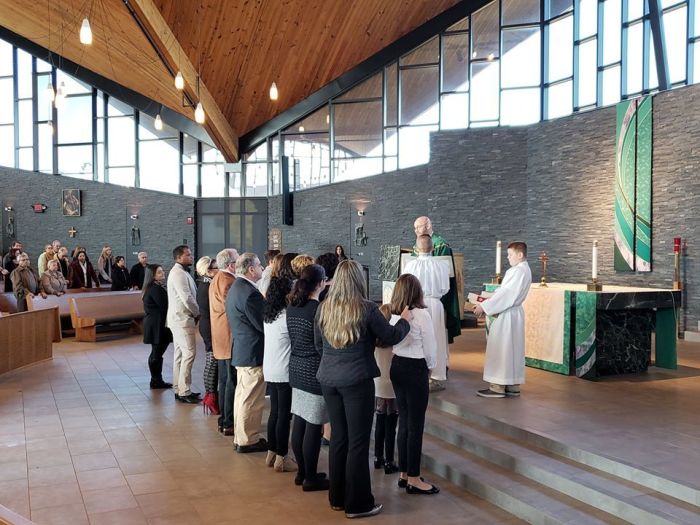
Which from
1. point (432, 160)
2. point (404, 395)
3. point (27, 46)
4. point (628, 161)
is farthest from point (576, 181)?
point (27, 46)

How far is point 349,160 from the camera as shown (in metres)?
16.6

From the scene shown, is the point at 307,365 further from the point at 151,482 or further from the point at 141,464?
the point at 141,464

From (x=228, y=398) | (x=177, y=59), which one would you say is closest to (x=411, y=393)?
(x=228, y=398)

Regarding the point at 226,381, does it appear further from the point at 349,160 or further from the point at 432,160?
the point at 349,160

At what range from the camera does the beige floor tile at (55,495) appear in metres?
4.22

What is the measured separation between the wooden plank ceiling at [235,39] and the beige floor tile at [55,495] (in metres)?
8.11

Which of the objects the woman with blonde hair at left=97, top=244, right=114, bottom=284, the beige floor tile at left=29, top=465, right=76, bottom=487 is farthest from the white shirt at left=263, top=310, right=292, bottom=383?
the woman with blonde hair at left=97, top=244, right=114, bottom=284

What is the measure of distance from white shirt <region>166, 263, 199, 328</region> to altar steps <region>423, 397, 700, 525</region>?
111 inches

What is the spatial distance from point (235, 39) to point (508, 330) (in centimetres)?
937

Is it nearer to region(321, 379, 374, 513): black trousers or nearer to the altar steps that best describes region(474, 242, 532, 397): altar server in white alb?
the altar steps

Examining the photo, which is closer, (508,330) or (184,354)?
(508,330)

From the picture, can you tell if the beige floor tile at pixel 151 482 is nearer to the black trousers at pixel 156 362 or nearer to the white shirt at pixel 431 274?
the white shirt at pixel 431 274

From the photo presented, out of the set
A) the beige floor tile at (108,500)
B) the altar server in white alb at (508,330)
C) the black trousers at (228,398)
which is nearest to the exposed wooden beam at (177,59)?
the black trousers at (228,398)

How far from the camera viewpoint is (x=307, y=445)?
4.36 metres
